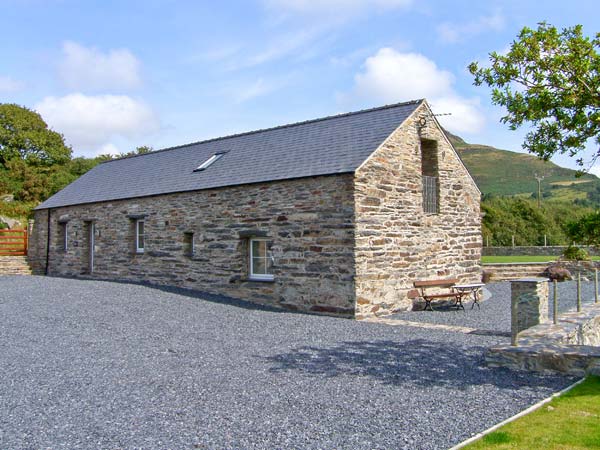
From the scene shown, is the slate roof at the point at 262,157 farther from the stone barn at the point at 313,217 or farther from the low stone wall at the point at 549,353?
the low stone wall at the point at 549,353

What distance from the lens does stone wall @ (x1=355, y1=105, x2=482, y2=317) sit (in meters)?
11.7

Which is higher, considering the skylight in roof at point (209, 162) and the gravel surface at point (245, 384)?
the skylight in roof at point (209, 162)

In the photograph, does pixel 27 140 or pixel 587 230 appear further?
pixel 27 140

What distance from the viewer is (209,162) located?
17078 mm

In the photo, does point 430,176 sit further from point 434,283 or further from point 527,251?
point 527,251

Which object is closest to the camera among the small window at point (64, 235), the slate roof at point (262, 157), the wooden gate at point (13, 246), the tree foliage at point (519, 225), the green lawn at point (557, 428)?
the green lawn at point (557, 428)

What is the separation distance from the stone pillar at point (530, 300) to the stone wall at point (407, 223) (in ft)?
11.7

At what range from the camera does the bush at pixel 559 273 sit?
20516mm

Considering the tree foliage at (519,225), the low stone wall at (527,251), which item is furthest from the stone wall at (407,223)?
the tree foliage at (519,225)

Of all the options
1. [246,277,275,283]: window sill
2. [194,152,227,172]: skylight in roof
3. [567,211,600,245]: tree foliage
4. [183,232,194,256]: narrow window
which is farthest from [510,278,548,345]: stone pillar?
[194,152,227,172]: skylight in roof

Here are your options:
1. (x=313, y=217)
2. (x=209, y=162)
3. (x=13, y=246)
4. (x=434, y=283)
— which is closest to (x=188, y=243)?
(x=209, y=162)

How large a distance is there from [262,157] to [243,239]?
2.64 meters

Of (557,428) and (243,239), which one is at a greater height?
(243,239)

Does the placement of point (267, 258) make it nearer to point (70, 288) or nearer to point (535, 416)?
point (70, 288)
